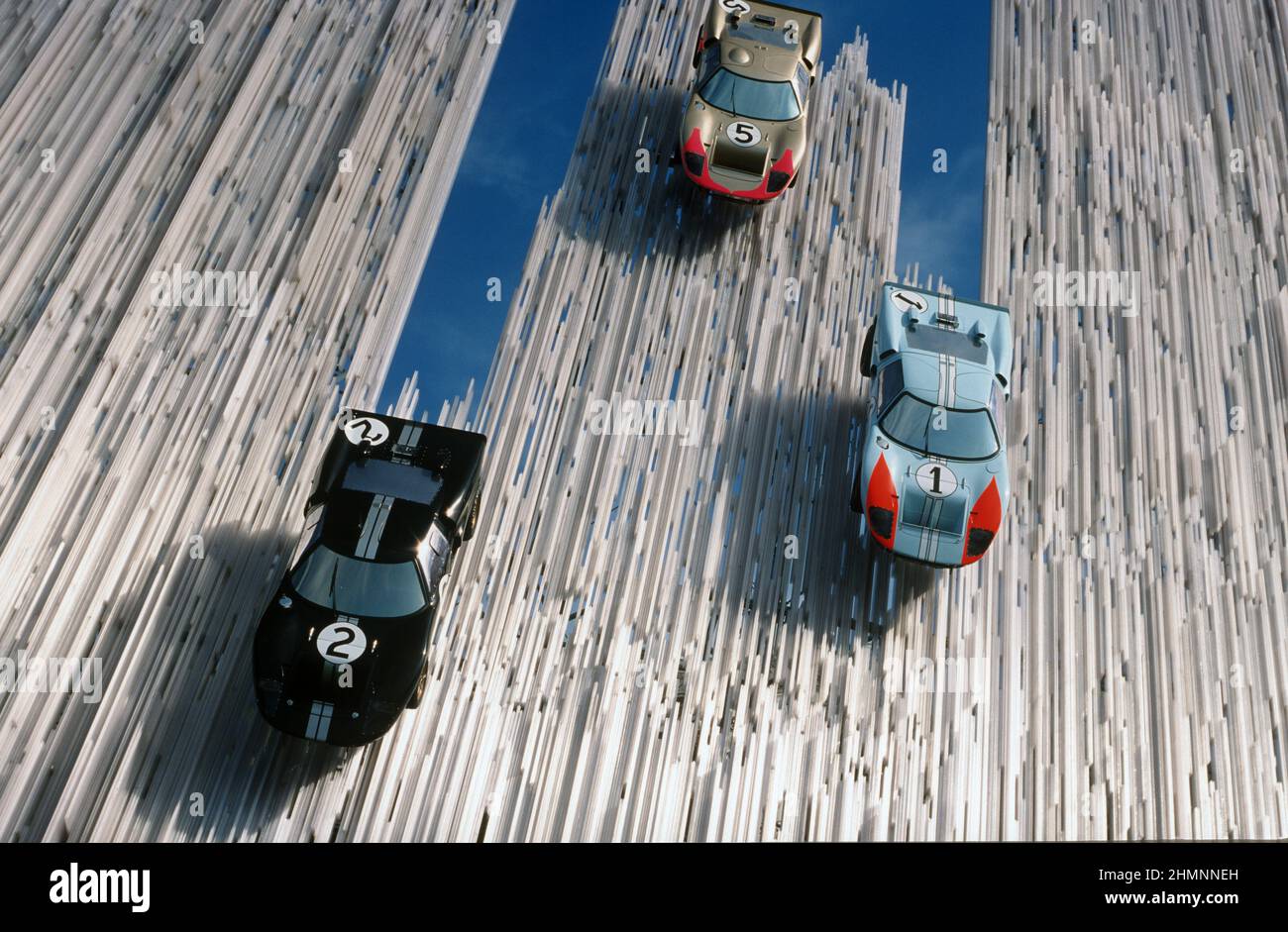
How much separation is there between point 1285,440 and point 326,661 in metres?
5.57

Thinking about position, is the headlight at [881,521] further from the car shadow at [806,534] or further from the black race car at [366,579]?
the black race car at [366,579]

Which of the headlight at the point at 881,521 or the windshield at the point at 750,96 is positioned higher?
the windshield at the point at 750,96

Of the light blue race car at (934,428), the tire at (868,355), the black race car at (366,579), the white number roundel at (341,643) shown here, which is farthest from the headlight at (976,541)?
the white number roundel at (341,643)

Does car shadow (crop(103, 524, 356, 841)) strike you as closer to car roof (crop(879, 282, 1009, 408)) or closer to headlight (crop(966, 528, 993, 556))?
headlight (crop(966, 528, 993, 556))

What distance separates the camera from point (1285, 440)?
5.59 meters

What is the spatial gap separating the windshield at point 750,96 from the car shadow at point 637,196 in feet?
2.00

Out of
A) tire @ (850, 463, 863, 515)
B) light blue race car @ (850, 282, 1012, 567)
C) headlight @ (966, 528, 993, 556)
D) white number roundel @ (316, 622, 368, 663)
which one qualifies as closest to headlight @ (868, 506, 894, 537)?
light blue race car @ (850, 282, 1012, 567)

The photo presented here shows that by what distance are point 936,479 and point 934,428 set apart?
0.29 m

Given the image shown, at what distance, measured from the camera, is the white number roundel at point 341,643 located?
11.5 ft

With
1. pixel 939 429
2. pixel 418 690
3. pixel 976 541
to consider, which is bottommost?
pixel 418 690

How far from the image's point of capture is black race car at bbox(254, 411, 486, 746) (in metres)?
3.49

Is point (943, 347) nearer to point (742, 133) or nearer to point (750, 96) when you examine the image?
point (742, 133)

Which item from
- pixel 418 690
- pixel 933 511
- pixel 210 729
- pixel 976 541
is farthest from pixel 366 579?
pixel 976 541

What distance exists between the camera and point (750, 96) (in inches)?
221
